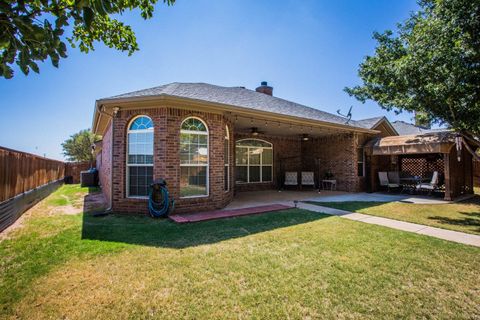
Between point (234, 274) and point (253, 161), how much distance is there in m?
10.1

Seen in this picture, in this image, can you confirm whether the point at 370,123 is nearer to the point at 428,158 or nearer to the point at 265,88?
Answer: the point at 428,158

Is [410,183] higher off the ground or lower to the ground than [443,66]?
lower

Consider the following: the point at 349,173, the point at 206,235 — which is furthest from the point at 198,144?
the point at 349,173

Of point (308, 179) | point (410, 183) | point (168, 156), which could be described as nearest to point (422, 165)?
point (410, 183)

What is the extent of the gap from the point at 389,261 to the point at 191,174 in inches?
212

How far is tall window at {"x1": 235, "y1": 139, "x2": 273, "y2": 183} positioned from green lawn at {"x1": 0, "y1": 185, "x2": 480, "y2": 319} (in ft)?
25.0

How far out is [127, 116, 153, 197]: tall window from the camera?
682cm

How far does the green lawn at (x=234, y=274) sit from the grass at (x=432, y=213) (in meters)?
1.74

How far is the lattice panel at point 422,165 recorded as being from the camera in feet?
41.8

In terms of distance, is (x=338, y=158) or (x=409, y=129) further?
(x=409, y=129)

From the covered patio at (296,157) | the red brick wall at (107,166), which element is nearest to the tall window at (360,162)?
the covered patio at (296,157)

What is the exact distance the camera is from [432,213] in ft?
23.1

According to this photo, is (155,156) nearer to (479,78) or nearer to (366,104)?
(479,78)

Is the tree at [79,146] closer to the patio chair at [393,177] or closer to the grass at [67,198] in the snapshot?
the grass at [67,198]
